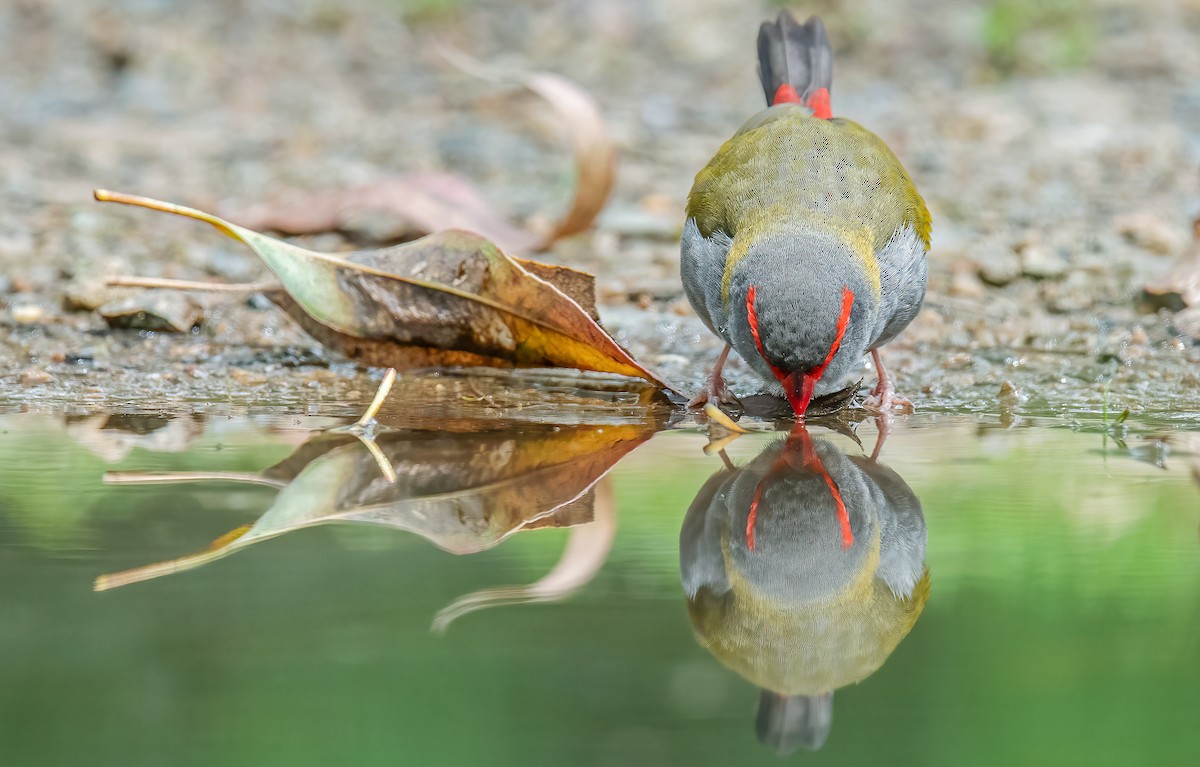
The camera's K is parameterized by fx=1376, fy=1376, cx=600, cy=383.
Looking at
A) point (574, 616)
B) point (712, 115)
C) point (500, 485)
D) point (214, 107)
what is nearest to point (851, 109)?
point (712, 115)

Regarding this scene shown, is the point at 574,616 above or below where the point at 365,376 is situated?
below

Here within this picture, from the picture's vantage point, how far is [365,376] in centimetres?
441

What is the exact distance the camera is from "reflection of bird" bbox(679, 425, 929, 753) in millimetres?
1793

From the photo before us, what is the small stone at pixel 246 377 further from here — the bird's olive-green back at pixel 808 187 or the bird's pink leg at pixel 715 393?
the bird's olive-green back at pixel 808 187

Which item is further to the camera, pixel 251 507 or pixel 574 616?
pixel 251 507

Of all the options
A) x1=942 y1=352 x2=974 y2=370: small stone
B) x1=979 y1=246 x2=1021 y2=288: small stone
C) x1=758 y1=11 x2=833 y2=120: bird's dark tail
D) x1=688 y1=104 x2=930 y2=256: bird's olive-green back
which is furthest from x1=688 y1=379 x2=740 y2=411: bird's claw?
x1=979 y1=246 x2=1021 y2=288: small stone

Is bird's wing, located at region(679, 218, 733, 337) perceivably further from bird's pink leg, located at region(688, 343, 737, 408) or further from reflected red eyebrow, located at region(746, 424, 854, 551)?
reflected red eyebrow, located at region(746, 424, 854, 551)

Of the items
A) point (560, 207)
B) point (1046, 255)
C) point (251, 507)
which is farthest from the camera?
point (560, 207)

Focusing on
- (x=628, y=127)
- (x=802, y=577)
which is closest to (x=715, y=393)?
(x=802, y=577)

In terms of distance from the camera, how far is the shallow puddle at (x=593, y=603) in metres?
1.62

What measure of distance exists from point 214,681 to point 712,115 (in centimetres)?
785

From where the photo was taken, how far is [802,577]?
2.22 meters

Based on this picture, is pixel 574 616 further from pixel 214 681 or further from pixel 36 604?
pixel 36 604

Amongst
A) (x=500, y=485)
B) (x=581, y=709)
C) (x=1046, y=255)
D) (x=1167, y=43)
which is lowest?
(x=581, y=709)
